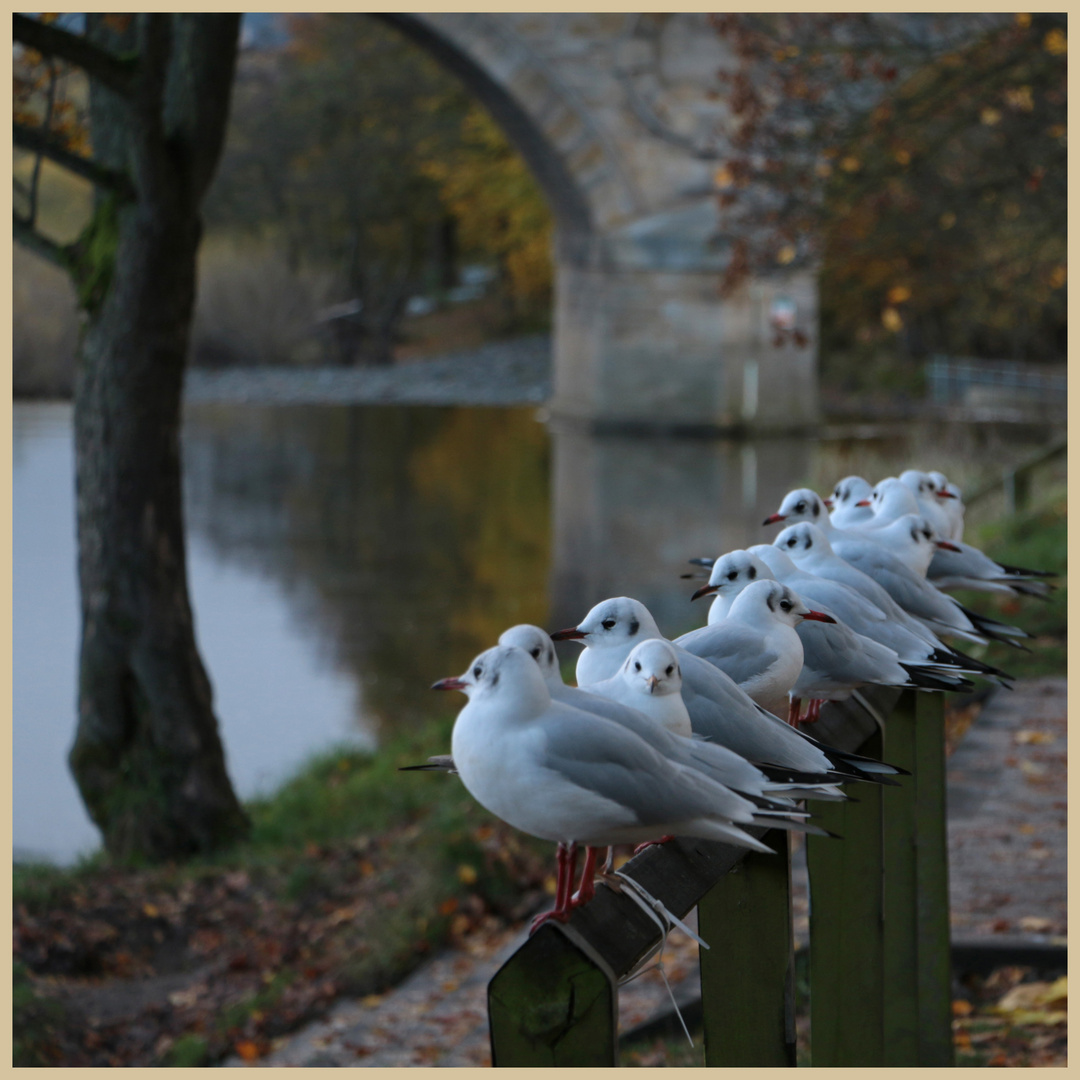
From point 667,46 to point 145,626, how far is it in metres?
18.5

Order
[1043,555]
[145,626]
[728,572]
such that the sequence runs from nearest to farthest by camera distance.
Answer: [728,572] < [145,626] < [1043,555]

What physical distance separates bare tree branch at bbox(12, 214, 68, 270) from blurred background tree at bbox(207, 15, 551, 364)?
29.1 meters

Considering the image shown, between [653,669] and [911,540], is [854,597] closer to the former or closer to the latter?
[911,540]

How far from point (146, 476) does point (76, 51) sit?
1.87m

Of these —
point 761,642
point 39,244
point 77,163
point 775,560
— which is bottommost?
point 761,642

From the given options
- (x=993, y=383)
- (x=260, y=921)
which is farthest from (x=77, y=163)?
(x=993, y=383)

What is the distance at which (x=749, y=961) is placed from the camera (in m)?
2.34

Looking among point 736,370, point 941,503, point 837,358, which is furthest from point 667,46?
point 941,503

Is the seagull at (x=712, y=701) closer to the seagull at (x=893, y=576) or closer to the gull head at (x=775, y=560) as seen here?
the gull head at (x=775, y=560)

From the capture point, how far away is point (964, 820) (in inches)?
234

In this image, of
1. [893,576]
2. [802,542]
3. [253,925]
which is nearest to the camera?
[802,542]

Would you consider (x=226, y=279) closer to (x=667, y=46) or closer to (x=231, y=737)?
(x=667, y=46)

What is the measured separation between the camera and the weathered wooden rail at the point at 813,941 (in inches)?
70.7

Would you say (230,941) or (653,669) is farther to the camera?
(230,941)
